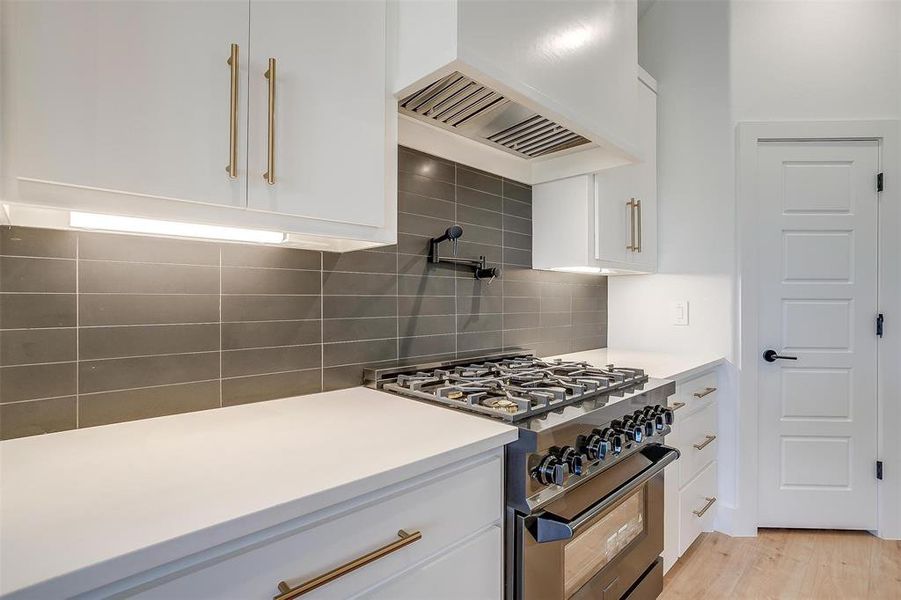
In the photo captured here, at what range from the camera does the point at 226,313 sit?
121cm

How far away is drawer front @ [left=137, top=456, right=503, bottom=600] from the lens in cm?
64

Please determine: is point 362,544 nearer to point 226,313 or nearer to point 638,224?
point 226,313

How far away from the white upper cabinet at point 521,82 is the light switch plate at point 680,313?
1109mm

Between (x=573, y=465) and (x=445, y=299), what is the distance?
0.87 m

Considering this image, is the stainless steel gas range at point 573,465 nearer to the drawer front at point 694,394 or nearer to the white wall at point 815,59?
the drawer front at point 694,394

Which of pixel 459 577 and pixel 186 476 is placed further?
pixel 459 577

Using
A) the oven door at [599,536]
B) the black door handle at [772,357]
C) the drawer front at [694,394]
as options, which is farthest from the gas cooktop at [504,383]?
the black door handle at [772,357]

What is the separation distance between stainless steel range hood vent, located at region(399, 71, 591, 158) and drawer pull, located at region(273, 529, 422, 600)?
3.70ft

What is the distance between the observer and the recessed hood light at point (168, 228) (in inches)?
35.4

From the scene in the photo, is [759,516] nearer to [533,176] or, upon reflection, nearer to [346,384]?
[533,176]

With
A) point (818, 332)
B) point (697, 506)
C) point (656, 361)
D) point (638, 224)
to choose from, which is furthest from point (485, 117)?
point (818, 332)

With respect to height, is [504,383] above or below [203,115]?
below

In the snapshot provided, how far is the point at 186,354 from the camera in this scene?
1.14 m

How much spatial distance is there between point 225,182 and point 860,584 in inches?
113
